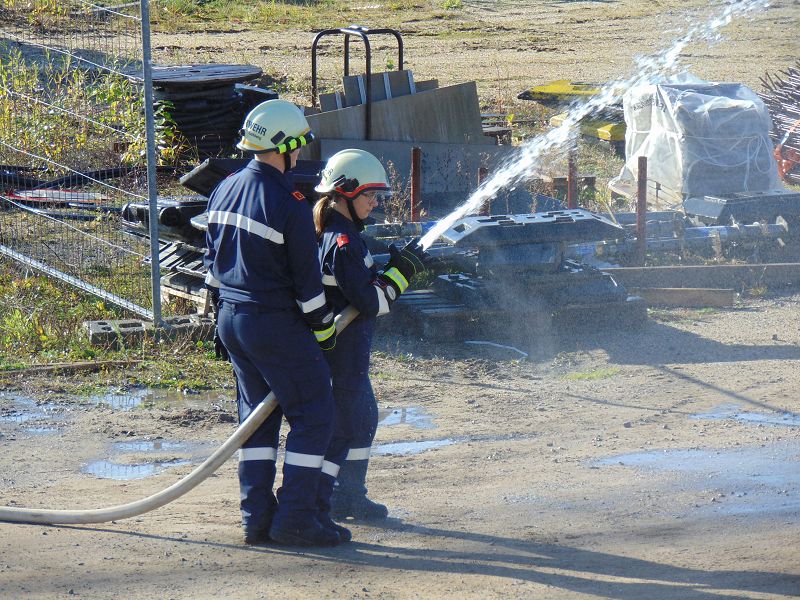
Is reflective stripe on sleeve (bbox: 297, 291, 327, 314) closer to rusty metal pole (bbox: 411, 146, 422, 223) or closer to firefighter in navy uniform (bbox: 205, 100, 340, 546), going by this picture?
firefighter in navy uniform (bbox: 205, 100, 340, 546)

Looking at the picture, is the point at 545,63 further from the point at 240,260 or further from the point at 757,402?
the point at 240,260

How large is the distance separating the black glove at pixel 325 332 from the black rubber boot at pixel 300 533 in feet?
2.50

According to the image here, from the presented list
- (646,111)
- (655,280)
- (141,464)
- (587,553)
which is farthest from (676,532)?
(646,111)

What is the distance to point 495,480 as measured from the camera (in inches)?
222

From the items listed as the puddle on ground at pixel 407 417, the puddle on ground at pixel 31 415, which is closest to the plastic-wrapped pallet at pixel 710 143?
the puddle on ground at pixel 407 417

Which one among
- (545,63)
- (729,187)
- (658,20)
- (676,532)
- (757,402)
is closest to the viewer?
(676,532)

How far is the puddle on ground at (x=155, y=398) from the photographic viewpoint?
6.96m

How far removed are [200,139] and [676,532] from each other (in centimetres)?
994

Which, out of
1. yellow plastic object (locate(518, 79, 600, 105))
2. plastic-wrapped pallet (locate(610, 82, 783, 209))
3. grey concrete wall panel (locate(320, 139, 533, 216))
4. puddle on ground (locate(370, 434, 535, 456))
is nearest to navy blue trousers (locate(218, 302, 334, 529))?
puddle on ground (locate(370, 434, 535, 456))

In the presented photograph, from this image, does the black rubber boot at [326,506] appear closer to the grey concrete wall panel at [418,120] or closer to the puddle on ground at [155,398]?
the puddle on ground at [155,398]

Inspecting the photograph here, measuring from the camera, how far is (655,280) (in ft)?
31.8

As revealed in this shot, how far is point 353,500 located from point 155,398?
8.23 feet

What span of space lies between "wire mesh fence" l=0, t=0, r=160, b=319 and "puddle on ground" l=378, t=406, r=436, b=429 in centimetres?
229

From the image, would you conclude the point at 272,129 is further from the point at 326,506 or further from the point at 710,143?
the point at 710,143
